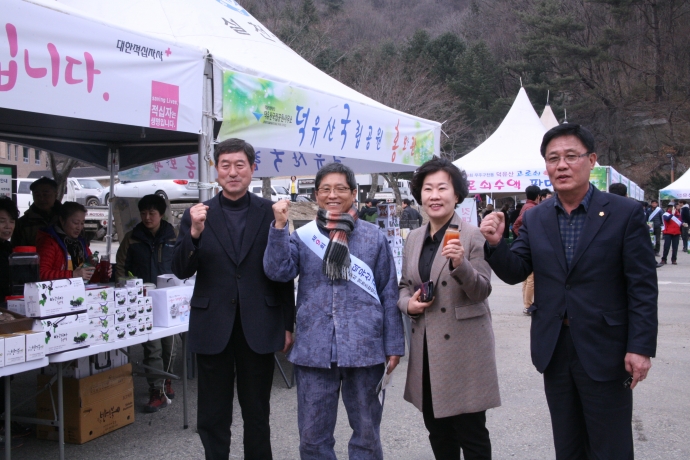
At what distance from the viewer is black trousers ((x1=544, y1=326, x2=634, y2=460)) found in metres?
2.14

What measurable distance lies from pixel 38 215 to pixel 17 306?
1.85m

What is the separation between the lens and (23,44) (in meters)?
2.75

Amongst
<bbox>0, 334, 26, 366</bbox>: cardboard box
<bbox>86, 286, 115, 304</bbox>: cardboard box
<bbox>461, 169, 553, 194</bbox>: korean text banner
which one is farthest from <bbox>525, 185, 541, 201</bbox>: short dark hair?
<bbox>0, 334, 26, 366</bbox>: cardboard box

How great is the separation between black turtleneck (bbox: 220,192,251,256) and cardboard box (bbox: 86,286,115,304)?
106 cm

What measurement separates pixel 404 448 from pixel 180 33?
3.34 meters

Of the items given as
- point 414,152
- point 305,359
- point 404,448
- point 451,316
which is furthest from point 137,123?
point 414,152

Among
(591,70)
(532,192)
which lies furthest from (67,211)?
(591,70)

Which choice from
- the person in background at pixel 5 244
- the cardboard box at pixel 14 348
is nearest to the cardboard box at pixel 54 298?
the cardboard box at pixel 14 348

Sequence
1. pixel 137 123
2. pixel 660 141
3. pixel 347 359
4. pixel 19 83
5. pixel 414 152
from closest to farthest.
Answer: pixel 347 359
pixel 19 83
pixel 137 123
pixel 414 152
pixel 660 141

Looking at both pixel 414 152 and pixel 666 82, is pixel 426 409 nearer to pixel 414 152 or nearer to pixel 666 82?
pixel 414 152

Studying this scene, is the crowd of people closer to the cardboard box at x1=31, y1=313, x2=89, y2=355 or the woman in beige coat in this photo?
the woman in beige coat

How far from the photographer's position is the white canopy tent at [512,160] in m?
13.2

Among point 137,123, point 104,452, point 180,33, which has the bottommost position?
point 104,452

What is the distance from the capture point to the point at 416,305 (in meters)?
2.39
